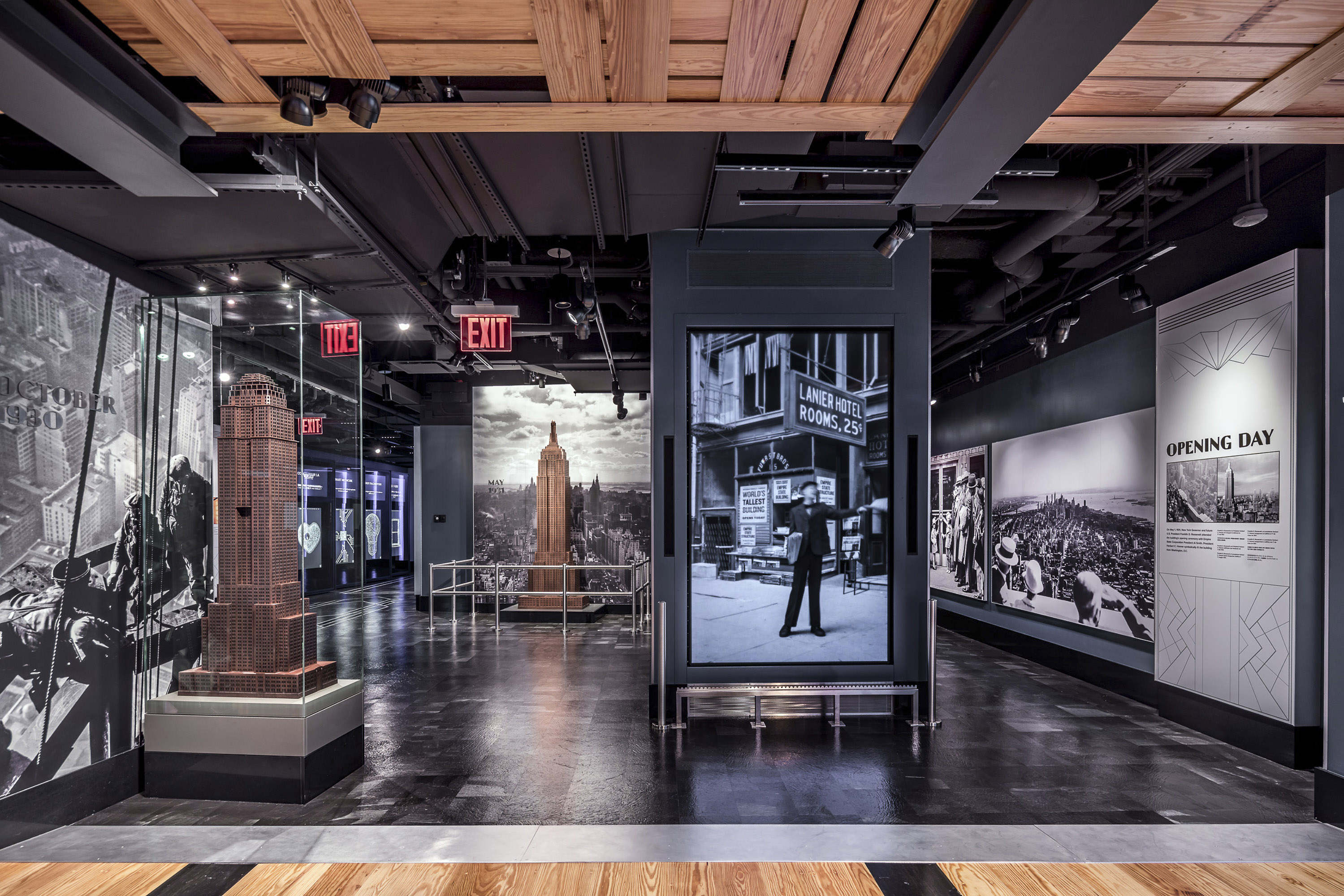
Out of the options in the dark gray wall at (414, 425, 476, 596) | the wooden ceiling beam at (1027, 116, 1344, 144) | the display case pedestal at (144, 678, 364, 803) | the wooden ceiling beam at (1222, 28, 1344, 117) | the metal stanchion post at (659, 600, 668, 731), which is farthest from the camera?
the dark gray wall at (414, 425, 476, 596)

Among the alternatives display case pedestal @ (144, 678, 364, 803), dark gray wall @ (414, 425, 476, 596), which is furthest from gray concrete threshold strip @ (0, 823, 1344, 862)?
dark gray wall @ (414, 425, 476, 596)

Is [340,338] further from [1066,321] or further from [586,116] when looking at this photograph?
[1066,321]

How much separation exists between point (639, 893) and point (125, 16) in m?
3.18

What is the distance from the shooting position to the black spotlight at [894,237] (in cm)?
430

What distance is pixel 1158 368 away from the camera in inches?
209

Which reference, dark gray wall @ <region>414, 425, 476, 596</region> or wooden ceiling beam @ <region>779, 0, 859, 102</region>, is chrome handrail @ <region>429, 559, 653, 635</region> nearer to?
dark gray wall @ <region>414, 425, 476, 596</region>

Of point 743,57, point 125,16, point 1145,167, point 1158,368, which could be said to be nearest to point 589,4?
point 743,57

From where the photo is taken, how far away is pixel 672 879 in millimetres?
2627

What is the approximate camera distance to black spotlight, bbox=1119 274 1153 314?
5.02 metres

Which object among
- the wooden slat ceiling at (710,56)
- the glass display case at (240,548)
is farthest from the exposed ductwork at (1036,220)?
the glass display case at (240,548)

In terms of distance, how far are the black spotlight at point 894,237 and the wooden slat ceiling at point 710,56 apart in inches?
78.7

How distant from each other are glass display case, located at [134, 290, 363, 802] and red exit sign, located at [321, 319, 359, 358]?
2 centimetres

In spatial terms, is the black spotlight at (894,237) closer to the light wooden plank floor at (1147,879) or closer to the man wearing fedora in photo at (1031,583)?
the light wooden plank floor at (1147,879)

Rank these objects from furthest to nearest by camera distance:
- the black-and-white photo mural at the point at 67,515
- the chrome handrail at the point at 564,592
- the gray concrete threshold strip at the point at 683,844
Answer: the chrome handrail at the point at 564,592
the black-and-white photo mural at the point at 67,515
the gray concrete threshold strip at the point at 683,844
